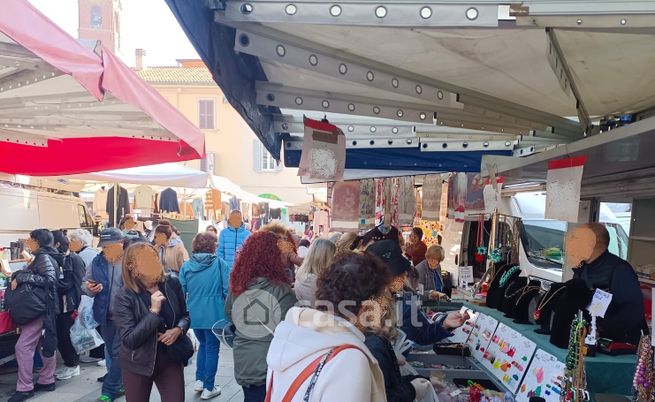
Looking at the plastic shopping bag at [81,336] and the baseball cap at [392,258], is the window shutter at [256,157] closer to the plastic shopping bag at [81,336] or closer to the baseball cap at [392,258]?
the plastic shopping bag at [81,336]

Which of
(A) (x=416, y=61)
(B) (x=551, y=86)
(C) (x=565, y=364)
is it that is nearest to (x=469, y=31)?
(A) (x=416, y=61)

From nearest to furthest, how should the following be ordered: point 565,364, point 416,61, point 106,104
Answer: point 565,364
point 416,61
point 106,104

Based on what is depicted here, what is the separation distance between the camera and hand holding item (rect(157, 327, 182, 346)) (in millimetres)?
3266

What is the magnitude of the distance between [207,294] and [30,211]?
21.0 feet

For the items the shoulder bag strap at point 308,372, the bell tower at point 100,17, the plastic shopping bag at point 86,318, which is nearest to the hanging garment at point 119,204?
the plastic shopping bag at point 86,318

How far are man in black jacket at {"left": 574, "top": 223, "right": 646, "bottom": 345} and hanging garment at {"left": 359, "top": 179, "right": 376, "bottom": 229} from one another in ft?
14.1

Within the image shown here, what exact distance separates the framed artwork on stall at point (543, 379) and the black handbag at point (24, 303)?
4772mm

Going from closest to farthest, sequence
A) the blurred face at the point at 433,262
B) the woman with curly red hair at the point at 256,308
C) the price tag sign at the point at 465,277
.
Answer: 1. the woman with curly red hair at the point at 256,308
2. the price tag sign at the point at 465,277
3. the blurred face at the point at 433,262

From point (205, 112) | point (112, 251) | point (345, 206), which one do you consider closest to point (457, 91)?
point (112, 251)

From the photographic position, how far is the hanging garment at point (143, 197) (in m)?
11.4

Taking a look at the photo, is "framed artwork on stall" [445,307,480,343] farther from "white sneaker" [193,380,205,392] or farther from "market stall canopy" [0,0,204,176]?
"white sneaker" [193,380,205,392]

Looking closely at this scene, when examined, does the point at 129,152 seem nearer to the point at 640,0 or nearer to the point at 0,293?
the point at 0,293

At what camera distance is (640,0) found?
1.55 m

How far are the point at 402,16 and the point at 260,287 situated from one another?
2.06m
